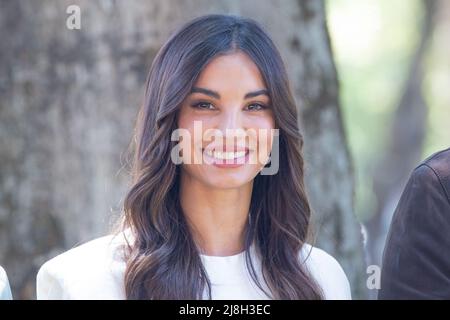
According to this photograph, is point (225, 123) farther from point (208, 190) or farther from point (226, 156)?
point (208, 190)

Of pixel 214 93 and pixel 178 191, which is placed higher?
pixel 214 93

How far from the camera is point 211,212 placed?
3.76 metres

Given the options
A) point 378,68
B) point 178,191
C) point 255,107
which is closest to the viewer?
point 255,107

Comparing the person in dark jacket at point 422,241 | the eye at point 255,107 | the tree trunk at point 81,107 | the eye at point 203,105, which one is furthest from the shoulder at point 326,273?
the tree trunk at point 81,107

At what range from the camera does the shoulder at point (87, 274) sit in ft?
11.7

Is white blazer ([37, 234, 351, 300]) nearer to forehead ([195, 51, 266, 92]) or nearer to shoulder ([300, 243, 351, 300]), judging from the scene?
shoulder ([300, 243, 351, 300])

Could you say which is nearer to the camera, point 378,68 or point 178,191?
point 178,191

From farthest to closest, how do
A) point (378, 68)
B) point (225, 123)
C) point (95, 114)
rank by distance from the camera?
point (378, 68), point (95, 114), point (225, 123)

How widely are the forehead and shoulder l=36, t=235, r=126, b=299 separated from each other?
64 cm

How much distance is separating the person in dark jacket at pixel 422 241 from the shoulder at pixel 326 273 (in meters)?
0.22

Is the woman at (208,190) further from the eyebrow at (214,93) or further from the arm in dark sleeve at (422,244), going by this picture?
the arm in dark sleeve at (422,244)

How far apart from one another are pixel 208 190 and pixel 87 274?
51cm

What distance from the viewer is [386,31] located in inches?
680

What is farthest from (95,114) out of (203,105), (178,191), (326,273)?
(326,273)
